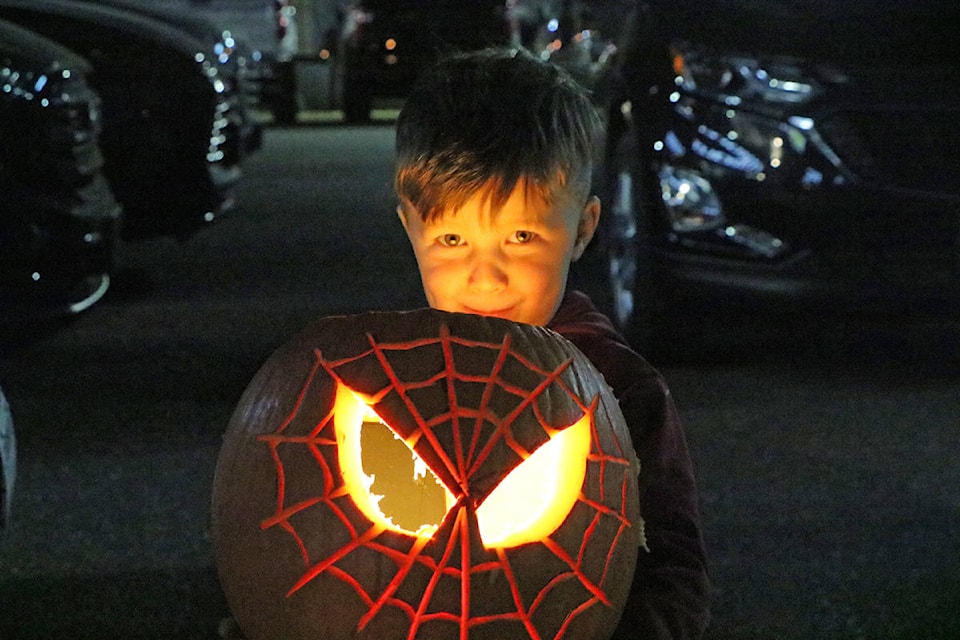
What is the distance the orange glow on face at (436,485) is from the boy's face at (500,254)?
392 millimetres

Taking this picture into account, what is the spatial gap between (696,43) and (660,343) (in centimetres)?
129

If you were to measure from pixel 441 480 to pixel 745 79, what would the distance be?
4.67 metres

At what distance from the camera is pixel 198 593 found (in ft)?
13.6

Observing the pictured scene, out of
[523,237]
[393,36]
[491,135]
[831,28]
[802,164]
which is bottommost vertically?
[393,36]

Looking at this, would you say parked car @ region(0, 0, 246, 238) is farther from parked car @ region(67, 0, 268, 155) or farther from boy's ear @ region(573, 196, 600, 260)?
boy's ear @ region(573, 196, 600, 260)

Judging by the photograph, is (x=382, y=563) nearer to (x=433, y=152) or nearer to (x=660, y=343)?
(x=433, y=152)

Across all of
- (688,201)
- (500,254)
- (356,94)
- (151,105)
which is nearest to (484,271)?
(500,254)

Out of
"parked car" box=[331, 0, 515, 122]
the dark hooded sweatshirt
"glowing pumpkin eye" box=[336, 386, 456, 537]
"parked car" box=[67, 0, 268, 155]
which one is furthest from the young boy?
"parked car" box=[331, 0, 515, 122]

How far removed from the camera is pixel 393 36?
20062 mm

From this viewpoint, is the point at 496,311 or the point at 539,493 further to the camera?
the point at 496,311

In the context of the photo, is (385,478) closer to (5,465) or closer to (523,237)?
(523,237)

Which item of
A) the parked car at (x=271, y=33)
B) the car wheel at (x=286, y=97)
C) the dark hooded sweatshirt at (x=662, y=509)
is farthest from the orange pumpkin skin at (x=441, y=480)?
the car wheel at (x=286, y=97)

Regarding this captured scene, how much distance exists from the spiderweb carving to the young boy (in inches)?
8.7

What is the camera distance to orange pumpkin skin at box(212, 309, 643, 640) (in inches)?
78.7
